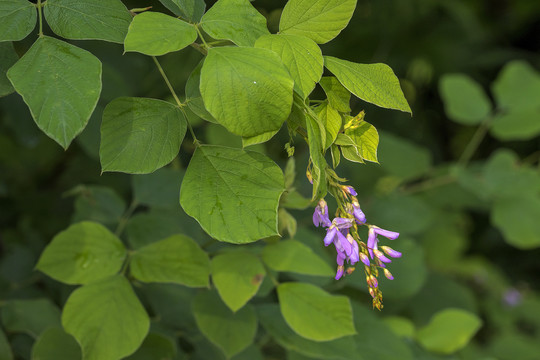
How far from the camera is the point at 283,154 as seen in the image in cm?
190

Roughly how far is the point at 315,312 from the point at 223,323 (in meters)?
0.14

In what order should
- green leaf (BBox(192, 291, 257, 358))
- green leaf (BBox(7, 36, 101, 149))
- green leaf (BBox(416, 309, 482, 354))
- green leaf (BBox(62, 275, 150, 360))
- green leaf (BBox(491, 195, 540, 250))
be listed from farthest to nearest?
green leaf (BBox(491, 195, 540, 250))
green leaf (BBox(416, 309, 482, 354))
green leaf (BBox(192, 291, 257, 358))
green leaf (BBox(62, 275, 150, 360))
green leaf (BBox(7, 36, 101, 149))

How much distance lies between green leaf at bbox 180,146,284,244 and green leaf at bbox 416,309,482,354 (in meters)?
0.81

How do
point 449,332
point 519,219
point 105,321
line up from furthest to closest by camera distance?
point 519,219 < point 449,332 < point 105,321

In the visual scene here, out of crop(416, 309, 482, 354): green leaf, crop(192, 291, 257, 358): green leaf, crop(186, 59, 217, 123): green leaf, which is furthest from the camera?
crop(416, 309, 482, 354): green leaf

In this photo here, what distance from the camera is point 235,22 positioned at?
55 cm

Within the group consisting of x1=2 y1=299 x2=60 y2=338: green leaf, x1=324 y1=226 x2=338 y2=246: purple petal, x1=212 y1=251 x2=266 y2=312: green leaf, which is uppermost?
x1=324 y1=226 x2=338 y2=246: purple petal

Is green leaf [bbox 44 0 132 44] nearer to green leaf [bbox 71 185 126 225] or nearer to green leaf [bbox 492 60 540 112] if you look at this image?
green leaf [bbox 71 185 126 225]

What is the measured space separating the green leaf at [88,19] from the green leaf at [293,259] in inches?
16.2

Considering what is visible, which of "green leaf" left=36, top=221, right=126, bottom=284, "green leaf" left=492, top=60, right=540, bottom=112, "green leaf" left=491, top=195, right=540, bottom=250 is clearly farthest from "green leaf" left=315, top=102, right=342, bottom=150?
"green leaf" left=492, top=60, right=540, bottom=112

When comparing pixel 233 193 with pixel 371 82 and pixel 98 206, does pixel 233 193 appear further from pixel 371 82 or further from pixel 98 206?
pixel 98 206

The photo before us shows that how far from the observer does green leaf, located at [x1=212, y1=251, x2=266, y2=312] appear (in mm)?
753

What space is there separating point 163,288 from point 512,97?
1.29m

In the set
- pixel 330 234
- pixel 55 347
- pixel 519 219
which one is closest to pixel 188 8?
pixel 330 234
